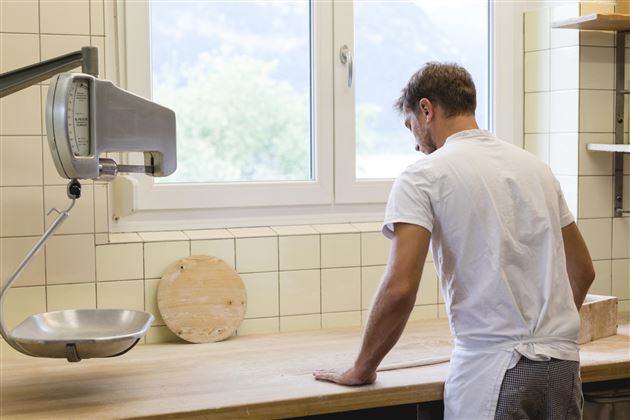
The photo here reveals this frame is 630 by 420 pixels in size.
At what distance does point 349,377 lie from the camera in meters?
2.16

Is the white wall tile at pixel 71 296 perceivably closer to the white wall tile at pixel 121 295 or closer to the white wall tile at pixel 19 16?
the white wall tile at pixel 121 295

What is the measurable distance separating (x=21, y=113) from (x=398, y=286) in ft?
3.95

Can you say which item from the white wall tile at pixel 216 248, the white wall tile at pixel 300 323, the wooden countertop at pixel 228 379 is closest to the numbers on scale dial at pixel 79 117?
the wooden countertop at pixel 228 379

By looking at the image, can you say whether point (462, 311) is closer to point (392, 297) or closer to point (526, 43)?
point (392, 297)

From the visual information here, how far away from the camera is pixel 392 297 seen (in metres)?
1.97

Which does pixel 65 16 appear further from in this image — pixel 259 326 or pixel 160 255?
pixel 259 326

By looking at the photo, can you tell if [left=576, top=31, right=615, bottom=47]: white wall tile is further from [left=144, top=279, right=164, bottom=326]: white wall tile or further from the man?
[left=144, top=279, right=164, bottom=326]: white wall tile

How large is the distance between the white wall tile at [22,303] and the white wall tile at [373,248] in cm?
100

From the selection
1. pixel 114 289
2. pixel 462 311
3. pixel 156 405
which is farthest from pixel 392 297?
pixel 114 289

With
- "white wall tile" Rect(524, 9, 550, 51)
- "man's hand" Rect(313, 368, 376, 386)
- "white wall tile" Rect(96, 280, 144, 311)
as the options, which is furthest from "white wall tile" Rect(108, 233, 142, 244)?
"white wall tile" Rect(524, 9, 550, 51)

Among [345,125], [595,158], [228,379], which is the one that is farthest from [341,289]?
[595,158]

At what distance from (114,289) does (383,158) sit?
1.02 metres

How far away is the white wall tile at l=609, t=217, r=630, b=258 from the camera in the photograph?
125 inches

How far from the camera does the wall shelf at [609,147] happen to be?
2934 mm
